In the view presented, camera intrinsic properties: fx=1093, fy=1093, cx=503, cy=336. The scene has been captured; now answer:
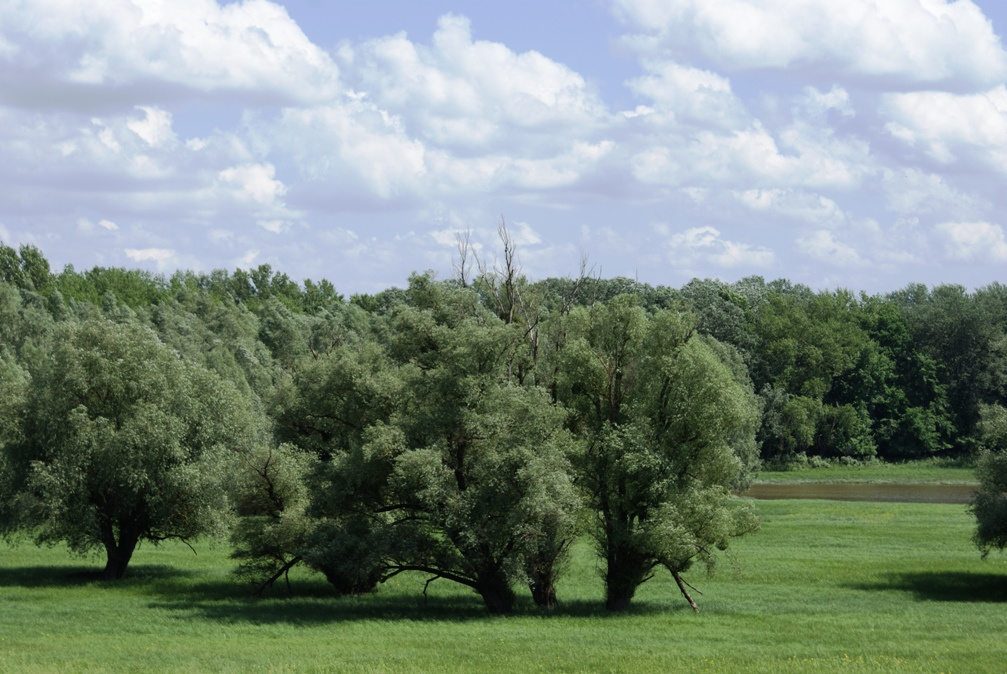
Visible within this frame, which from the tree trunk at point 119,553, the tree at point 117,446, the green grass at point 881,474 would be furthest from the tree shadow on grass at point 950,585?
the green grass at point 881,474

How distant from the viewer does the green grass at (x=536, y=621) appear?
3372cm

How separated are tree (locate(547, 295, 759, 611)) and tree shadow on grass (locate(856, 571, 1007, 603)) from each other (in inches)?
428

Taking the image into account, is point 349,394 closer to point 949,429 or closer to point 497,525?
point 497,525

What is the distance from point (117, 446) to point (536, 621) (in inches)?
836

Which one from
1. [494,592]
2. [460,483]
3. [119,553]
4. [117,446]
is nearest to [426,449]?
[460,483]

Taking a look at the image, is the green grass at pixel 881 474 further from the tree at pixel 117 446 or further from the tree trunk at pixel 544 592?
the tree at pixel 117 446

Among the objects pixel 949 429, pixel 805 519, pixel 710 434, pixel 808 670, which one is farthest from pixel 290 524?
pixel 949 429

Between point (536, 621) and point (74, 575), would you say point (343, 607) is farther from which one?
point (74, 575)

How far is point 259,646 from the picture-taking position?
36.7 meters

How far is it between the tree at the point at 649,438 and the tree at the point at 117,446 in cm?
1801

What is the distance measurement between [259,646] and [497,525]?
34.8 feet

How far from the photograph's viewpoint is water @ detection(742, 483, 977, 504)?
322 ft

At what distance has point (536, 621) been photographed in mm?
42812

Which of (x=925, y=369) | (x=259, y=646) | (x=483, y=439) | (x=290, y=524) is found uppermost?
(x=925, y=369)
